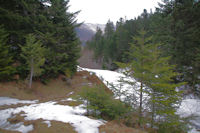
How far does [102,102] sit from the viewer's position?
643 cm

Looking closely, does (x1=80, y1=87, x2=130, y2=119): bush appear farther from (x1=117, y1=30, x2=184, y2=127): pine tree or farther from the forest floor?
(x1=117, y1=30, x2=184, y2=127): pine tree

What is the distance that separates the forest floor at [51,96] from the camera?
499 cm

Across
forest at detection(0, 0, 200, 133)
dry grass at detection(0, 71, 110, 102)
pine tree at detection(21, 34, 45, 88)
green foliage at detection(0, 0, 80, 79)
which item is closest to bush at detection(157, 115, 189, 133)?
forest at detection(0, 0, 200, 133)

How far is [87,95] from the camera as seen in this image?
635cm

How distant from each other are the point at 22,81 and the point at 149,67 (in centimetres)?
1244

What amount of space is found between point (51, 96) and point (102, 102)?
784 centimetres

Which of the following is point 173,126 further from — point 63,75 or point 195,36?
point 63,75

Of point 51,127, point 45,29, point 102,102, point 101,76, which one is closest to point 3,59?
point 45,29

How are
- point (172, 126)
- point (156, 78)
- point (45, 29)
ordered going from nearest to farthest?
point (156, 78) < point (172, 126) < point (45, 29)

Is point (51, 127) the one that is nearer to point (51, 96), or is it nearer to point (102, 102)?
point (102, 102)

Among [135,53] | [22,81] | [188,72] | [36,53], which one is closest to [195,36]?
[188,72]

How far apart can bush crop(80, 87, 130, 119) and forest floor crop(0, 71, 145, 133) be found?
543 mm

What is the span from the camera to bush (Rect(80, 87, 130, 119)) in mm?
6344

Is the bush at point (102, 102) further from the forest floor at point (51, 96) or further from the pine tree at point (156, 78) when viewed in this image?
the pine tree at point (156, 78)
